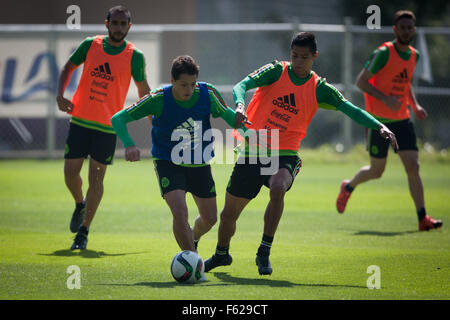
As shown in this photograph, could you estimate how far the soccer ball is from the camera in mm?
6617

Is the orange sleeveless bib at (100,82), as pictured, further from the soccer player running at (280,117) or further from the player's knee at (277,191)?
the player's knee at (277,191)

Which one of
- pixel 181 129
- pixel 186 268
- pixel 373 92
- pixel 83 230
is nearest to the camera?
pixel 186 268

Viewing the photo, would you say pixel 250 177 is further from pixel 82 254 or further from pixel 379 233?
pixel 379 233

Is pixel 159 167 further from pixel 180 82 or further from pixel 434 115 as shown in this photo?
pixel 434 115

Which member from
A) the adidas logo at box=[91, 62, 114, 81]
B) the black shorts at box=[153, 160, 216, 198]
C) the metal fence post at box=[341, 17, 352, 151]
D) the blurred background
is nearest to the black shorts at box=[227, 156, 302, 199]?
the black shorts at box=[153, 160, 216, 198]

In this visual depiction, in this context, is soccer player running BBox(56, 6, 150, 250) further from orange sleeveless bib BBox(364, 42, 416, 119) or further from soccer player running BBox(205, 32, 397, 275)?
orange sleeveless bib BBox(364, 42, 416, 119)

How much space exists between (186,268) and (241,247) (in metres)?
2.38

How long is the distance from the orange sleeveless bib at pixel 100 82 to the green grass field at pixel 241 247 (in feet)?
4.90

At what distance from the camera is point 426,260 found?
8.04 metres

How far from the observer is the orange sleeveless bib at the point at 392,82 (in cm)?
1075

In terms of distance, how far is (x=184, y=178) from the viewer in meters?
7.15

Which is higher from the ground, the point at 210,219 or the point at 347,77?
the point at 347,77

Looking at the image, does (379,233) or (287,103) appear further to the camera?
(379,233)

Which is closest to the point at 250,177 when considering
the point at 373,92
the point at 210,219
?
the point at 210,219
